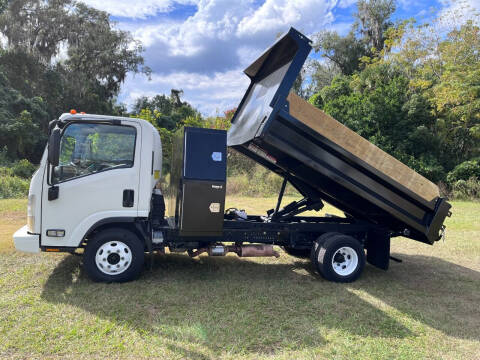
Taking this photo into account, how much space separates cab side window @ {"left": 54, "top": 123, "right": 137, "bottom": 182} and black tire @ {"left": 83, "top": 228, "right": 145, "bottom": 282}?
889 millimetres

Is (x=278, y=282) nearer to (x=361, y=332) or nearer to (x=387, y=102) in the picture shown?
(x=361, y=332)

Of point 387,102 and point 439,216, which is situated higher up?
point 387,102

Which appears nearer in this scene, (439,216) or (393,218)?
(439,216)

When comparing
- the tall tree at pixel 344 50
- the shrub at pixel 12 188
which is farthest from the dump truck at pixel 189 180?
the tall tree at pixel 344 50

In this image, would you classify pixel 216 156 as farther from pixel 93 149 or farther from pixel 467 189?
pixel 467 189

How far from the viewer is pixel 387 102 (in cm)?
2027

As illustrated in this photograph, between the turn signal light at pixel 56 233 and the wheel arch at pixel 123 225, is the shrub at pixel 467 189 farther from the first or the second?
the turn signal light at pixel 56 233

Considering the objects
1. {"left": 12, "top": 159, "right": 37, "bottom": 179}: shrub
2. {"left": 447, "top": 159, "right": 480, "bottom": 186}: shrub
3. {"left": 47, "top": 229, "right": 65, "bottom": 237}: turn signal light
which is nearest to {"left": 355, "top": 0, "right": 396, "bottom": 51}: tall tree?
{"left": 447, "top": 159, "right": 480, "bottom": 186}: shrub

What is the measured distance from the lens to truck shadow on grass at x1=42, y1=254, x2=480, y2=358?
12.4 ft

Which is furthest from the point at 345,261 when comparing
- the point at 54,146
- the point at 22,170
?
the point at 22,170

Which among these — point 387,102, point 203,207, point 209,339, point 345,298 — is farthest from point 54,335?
point 387,102

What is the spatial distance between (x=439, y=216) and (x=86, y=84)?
27.5 metres

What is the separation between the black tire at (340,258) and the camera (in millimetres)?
5414

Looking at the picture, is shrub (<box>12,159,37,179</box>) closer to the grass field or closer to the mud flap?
the grass field
